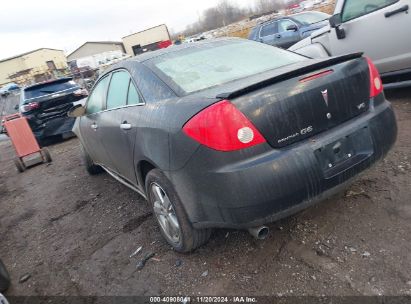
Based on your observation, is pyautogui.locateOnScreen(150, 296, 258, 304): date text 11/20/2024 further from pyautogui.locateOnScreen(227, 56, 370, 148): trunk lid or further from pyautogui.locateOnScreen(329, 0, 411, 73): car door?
pyautogui.locateOnScreen(329, 0, 411, 73): car door

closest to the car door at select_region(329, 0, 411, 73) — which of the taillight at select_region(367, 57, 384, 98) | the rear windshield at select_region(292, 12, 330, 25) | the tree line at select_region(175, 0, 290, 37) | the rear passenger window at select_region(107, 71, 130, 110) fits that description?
the taillight at select_region(367, 57, 384, 98)

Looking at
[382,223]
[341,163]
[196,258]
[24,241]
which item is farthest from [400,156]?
[24,241]

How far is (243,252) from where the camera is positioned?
292 cm

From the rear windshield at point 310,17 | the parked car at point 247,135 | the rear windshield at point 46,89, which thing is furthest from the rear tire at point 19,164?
the rear windshield at point 310,17

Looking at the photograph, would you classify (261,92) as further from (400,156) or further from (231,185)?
(400,156)

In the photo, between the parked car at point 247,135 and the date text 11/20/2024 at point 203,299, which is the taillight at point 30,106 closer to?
the parked car at point 247,135

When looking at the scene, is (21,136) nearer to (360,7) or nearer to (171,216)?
(171,216)

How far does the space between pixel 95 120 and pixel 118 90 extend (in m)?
0.74

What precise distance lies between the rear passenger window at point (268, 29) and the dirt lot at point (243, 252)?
910 cm

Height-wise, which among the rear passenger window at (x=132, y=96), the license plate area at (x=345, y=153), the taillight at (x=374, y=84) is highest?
the rear passenger window at (x=132, y=96)

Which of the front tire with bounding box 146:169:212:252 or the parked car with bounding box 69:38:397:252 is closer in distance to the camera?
the parked car with bounding box 69:38:397:252

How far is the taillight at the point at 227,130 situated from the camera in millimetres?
2262

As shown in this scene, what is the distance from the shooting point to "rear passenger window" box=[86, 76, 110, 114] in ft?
13.6

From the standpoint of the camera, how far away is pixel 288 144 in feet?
7.80
